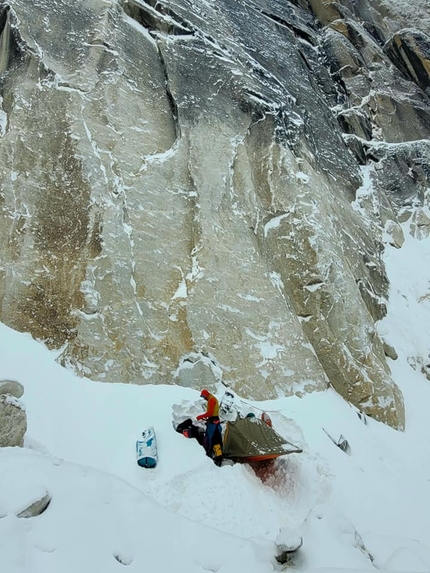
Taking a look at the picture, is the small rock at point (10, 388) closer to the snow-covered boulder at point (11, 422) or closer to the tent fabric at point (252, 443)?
the snow-covered boulder at point (11, 422)

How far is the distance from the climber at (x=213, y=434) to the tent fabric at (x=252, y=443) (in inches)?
11.0

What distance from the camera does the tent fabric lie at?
8.87 m

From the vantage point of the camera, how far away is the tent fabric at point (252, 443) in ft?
29.1

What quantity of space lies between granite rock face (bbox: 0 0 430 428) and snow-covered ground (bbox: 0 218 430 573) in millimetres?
1117

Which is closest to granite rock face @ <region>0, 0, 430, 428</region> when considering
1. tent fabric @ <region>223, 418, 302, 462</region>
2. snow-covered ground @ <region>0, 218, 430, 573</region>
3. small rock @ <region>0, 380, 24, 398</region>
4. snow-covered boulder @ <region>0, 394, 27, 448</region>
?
snow-covered ground @ <region>0, 218, 430, 573</region>

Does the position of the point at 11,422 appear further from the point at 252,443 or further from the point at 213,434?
the point at 252,443

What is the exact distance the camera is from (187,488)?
7.77 meters

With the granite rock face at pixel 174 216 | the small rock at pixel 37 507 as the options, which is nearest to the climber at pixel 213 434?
the granite rock face at pixel 174 216

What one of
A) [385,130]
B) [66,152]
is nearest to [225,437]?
[66,152]

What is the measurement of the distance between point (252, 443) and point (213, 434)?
909mm

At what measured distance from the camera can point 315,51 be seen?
3484cm

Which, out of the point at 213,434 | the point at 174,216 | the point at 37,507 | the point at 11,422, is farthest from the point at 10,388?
the point at 174,216

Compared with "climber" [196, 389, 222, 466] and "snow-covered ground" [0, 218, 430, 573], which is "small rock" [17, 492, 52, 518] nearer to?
"snow-covered ground" [0, 218, 430, 573]

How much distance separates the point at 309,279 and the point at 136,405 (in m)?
8.40
